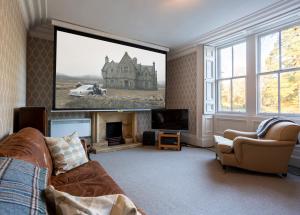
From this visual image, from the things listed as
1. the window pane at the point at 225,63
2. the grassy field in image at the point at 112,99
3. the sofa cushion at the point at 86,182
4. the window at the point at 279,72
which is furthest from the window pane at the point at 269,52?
the sofa cushion at the point at 86,182

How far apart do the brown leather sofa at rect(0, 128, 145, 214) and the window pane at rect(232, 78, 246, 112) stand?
3766 millimetres

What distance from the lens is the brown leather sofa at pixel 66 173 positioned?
126 cm

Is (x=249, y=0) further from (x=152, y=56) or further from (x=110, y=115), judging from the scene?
(x=110, y=115)

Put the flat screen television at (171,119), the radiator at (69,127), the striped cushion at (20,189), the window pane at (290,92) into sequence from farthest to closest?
1. the flat screen television at (171,119)
2. the radiator at (69,127)
3. the window pane at (290,92)
4. the striped cushion at (20,189)

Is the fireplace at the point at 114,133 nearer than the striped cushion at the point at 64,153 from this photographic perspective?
No

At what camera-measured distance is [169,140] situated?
15.6 feet

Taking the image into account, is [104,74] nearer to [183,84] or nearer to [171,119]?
[171,119]

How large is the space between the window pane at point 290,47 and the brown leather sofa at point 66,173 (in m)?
3.91

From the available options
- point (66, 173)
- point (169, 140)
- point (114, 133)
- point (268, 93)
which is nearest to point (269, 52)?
point (268, 93)

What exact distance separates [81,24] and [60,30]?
1.52 feet

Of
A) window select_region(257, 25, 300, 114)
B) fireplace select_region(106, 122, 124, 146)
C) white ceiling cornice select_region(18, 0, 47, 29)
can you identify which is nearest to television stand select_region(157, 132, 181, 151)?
fireplace select_region(106, 122, 124, 146)

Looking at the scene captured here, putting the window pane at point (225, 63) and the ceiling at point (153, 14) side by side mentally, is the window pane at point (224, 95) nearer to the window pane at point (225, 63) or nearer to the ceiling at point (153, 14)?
the window pane at point (225, 63)

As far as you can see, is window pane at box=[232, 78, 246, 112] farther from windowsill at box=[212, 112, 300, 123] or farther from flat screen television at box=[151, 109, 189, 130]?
flat screen television at box=[151, 109, 189, 130]

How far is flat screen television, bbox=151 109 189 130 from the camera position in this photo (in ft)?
15.9
